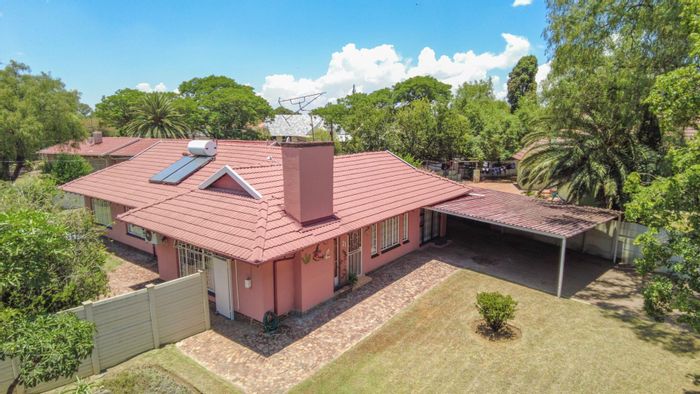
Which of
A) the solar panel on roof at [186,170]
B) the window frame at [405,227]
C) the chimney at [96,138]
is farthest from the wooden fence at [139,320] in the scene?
the chimney at [96,138]

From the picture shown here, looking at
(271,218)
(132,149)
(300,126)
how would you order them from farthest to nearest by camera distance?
(300,126) < (132,149) < (271,218)

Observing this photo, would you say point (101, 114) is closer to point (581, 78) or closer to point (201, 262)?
point (201, 262)

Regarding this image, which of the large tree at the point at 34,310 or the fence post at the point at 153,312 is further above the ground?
the large tree at the point at 34,310

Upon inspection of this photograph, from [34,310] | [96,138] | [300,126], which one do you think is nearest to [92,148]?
[96,138]

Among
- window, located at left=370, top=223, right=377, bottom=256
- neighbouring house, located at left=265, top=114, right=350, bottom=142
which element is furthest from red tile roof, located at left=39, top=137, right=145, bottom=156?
window, located at left=370, top=223, right=377, bottom=256

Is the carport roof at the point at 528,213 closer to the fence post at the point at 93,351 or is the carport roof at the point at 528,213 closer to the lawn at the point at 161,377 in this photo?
the lawn at the point at 161,377

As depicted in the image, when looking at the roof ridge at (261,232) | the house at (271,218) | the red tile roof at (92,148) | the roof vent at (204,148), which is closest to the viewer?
the roof ridge at (261,232)

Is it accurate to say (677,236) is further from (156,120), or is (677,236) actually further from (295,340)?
(156,120)

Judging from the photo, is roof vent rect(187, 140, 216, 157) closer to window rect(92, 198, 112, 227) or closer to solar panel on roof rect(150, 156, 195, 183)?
A: solar panel on roof rect(150, 156, 195, 183)
